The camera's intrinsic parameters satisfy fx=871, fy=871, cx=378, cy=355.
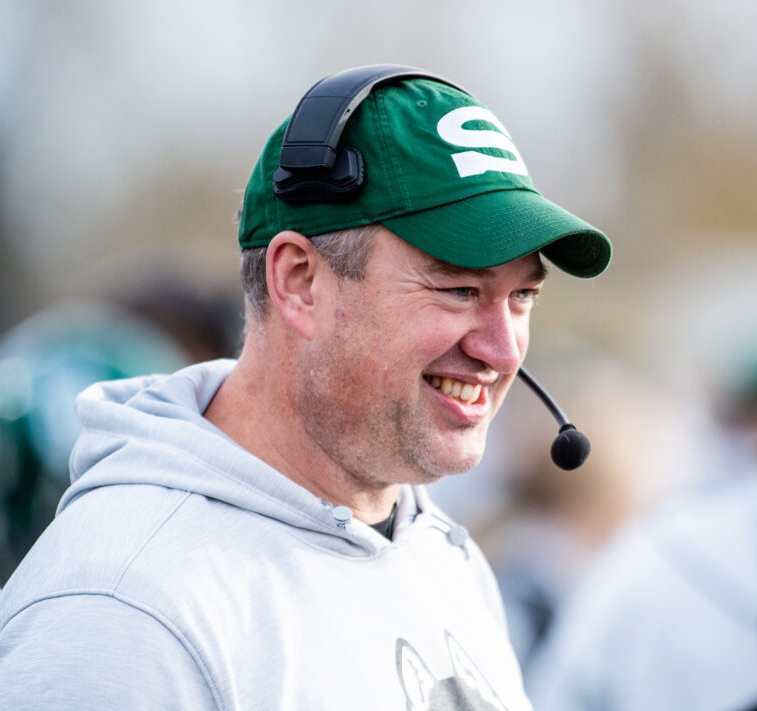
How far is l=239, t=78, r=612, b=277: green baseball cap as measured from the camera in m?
1.30

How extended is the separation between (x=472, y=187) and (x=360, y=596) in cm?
65

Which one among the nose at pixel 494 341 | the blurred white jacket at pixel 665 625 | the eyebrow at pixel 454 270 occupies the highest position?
the eyebrow at pixel 454 270

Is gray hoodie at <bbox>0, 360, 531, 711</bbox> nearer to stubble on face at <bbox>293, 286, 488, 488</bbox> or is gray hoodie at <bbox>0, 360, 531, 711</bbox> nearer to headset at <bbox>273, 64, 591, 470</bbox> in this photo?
stubble on face at <bbox>293, 286, 488, 488</bbox>

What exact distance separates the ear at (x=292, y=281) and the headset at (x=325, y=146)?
0.08 m

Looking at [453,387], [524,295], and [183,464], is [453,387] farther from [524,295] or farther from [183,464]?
[183,464]

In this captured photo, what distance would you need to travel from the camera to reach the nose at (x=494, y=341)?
1.36 metres

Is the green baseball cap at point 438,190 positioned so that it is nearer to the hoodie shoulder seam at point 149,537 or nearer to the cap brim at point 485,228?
the cap brim at point 485,228

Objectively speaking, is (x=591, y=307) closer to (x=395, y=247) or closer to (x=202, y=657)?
(x=395, y=247)

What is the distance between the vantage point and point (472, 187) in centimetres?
134

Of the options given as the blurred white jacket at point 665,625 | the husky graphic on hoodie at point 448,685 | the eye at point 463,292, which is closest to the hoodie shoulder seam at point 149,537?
the husky graphic on hoodie at point 448,685

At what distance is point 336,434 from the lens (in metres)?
1.38

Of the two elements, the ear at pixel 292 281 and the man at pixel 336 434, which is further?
the ear at pixel 292 281

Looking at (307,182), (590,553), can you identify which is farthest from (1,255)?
(590,553)

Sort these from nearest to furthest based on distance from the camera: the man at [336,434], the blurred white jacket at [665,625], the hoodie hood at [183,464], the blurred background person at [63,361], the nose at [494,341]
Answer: the man at [336,434]
the hoodie hood at [183,464]
the nose at [494,341]
the blurred background person at [63,361]
the blurred white jacket at [665,625]
